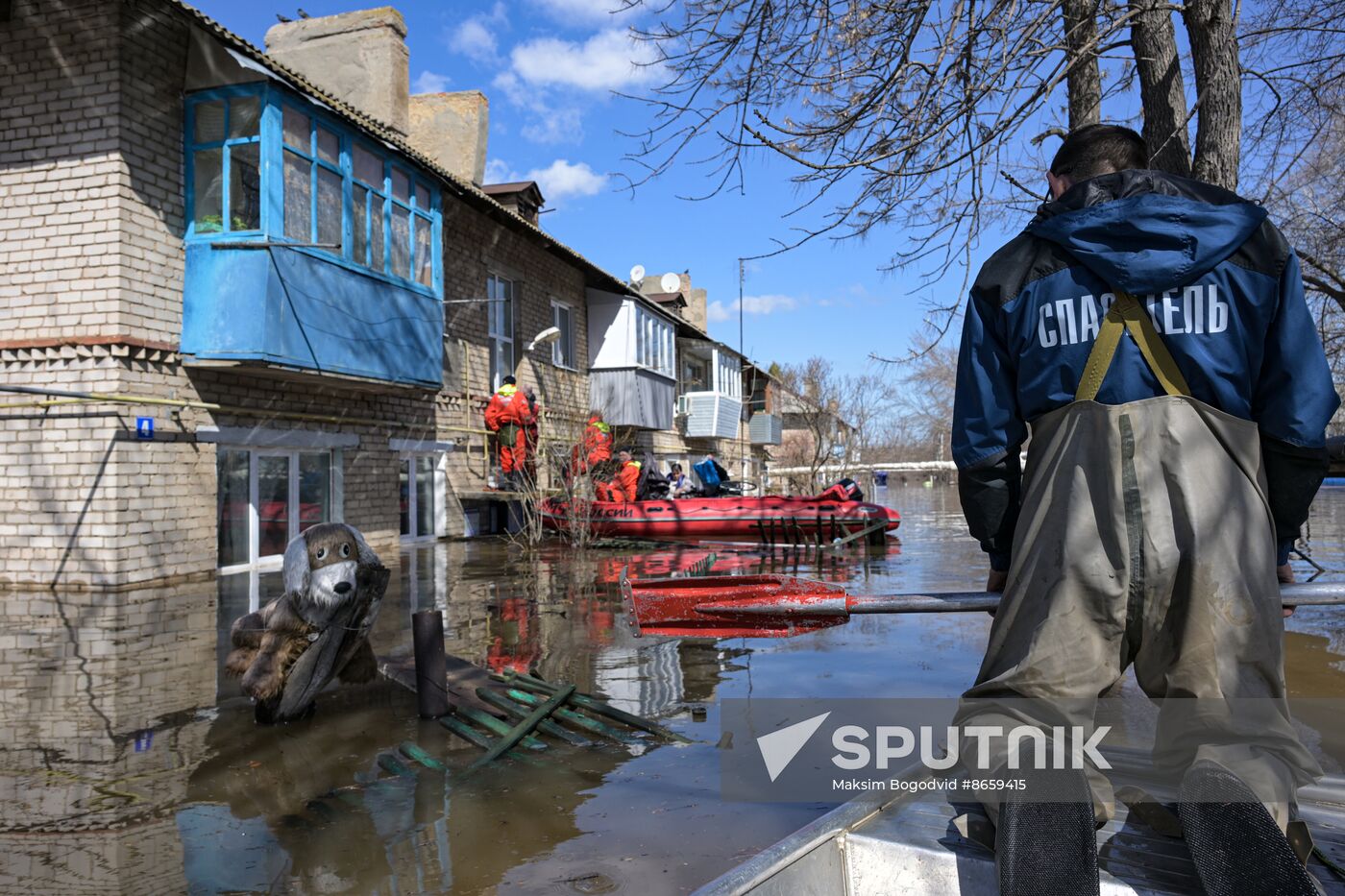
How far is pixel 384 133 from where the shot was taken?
41.1ft

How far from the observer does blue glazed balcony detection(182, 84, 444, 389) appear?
9.76 meters

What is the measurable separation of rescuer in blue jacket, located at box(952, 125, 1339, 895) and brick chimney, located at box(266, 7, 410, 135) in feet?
47.9

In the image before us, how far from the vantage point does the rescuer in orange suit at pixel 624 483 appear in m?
15.5

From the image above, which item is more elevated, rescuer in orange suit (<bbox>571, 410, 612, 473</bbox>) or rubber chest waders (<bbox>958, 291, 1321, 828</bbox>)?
rescuer in orange suit (<bbox>571, 410, 612, 473</bbox>)

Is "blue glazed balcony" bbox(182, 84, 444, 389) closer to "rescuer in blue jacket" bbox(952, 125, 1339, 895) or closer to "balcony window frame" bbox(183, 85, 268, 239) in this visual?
"balcony window frame" bbox(183, 85, 268, 239)

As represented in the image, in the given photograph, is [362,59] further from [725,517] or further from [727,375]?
[727,375]

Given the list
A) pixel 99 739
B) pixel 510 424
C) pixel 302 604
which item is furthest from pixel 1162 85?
pixel 510 424

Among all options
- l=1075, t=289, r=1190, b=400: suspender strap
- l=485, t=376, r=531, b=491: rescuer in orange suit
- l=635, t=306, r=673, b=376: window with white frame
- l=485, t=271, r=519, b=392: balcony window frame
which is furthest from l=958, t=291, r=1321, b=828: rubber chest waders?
l=635, t=306, r=673, b=376: window with white frame

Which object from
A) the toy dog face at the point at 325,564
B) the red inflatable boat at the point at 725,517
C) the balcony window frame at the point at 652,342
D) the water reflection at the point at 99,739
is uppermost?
the balcony window frame at the point at 652,342

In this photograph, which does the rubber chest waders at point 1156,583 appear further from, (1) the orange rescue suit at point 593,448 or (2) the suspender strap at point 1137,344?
(1) the orange rescue suit at point 593,448

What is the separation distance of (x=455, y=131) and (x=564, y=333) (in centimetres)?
477

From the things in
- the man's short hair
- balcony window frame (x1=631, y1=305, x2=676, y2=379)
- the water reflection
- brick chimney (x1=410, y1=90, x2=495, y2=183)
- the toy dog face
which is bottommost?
the water reflection

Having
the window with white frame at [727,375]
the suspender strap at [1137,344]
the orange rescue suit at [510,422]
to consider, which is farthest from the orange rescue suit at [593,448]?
the window with white frame at [727,375]

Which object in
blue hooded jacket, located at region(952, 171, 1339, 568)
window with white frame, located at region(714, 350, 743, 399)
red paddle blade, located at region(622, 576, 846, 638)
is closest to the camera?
blue hooded jacket, located at region(952, 171, 1339, 568)
